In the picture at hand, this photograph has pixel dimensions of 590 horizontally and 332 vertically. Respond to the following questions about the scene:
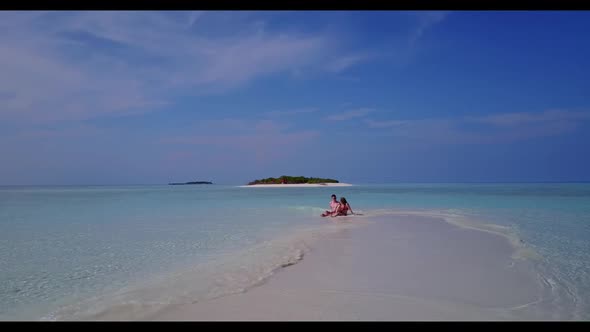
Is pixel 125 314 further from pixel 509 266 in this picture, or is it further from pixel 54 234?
pixel 54 234

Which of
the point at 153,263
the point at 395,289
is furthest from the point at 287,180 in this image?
the point at 395,289

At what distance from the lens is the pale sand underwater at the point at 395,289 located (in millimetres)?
4133

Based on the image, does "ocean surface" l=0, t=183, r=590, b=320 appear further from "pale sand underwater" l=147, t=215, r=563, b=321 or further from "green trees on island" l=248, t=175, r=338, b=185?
"green trees on island" l=248, t=175, r=338, b=185

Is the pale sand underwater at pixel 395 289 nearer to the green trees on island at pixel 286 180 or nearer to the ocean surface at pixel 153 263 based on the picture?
the ocean surface at pixel 153 263

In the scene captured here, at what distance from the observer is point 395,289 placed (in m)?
5.00

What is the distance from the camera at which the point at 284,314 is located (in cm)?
410

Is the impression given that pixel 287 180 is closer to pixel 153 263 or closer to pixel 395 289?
pixel 153 263

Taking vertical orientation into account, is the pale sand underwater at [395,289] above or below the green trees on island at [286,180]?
below

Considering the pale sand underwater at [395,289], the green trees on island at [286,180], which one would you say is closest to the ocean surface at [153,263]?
the pale sand underwater at [395,289]

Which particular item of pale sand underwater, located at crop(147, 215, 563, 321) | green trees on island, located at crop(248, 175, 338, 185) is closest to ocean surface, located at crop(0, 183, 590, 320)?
pale sand underwater, located at crop(147, 215, 563, 321)
